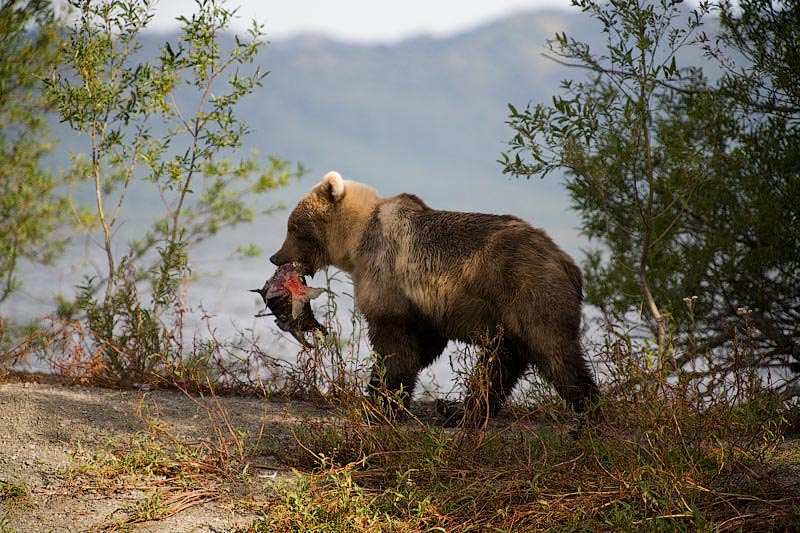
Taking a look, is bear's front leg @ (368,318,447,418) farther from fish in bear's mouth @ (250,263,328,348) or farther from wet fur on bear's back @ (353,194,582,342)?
fish in bear's mouth @ (250,263,328,348)

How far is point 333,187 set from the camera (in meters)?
6.22

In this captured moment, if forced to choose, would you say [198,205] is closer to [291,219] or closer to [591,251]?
[291,219]

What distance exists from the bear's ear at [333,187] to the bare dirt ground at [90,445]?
1.47 meters

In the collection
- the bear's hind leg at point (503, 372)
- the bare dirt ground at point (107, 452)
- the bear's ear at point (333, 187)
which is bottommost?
the bare dirt ground at point (107, 452)

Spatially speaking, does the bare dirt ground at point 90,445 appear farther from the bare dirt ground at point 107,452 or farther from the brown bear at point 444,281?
the brown bear at point 444,281

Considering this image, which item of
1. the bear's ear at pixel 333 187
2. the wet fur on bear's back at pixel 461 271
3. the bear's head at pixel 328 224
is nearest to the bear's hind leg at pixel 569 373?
the wet fur on bear's back at pixel 461 271

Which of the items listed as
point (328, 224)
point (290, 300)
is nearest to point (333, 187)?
point (328, 224)

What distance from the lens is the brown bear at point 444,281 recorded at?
5152mm

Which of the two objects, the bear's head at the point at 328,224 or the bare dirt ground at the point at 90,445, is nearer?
the bare dirt ground at the point at 90,445

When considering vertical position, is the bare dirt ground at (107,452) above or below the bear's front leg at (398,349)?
below

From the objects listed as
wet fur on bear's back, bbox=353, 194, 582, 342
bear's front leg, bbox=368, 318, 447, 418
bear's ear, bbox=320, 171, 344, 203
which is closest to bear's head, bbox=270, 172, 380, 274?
bear's ear, bbox=320, 171, 344, 203

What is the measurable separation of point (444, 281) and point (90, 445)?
7.44ft

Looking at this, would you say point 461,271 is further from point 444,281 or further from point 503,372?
point 503,372

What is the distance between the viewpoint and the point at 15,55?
9141 mm
